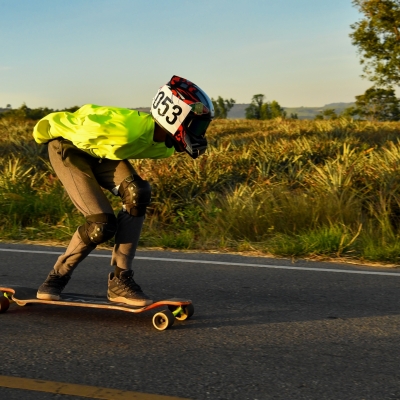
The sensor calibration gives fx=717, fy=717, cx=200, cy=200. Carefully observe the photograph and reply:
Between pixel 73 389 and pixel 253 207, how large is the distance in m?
5.81

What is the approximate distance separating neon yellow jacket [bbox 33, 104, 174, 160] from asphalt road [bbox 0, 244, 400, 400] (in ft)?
3.97

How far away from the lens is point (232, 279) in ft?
21.7

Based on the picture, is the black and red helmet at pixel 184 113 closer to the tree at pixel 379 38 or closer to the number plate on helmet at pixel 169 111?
the number plate on helmet at pixel 169 111

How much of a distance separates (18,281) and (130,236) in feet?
6.24

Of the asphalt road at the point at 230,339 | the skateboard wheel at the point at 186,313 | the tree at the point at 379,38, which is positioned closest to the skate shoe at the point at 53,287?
the asphalt road at the point at 230,339

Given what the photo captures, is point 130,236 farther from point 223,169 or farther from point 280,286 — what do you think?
point 223,169

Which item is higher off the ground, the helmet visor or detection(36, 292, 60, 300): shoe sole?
the helmet visor

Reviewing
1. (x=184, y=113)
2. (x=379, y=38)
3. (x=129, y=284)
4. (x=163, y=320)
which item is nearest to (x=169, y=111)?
(x=184, y=113)

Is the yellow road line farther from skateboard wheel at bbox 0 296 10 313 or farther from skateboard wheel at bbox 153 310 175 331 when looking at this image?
skateboard wheel at bbox 0 296 10 313

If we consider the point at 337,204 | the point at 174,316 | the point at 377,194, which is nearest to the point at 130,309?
the point at 174,316

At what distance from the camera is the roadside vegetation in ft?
27.3

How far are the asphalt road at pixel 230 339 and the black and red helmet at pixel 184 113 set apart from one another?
4.23 feet

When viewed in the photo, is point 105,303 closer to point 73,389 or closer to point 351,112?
point 73,389

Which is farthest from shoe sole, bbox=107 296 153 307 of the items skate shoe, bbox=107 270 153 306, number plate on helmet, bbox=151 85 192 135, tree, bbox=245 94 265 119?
tree, bbox=245 94 265 119
